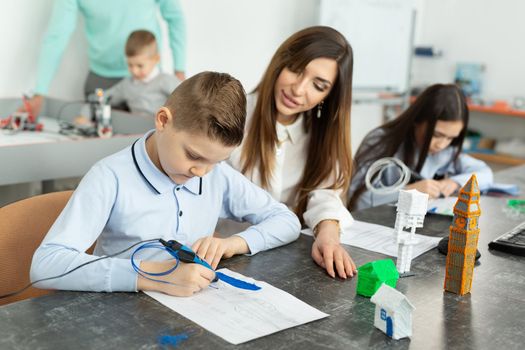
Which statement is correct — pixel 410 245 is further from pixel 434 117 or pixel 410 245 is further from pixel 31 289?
pixel 434 117

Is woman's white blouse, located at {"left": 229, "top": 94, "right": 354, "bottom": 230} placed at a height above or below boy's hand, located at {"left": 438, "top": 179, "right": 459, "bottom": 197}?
above

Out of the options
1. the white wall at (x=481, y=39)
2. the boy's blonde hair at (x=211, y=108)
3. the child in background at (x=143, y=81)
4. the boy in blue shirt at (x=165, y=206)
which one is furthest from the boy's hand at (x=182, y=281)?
the white wall at (x=481, y=39)

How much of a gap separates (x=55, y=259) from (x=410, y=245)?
0.66m

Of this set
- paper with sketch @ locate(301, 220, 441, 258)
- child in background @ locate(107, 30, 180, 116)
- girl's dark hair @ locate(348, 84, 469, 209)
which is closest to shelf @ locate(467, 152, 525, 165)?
girl's dark hair @ locate(348, 84, 469, 209)

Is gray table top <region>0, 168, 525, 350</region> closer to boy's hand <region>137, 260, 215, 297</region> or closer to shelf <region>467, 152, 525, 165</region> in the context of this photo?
boy's hand <region>137, 260, 215, 297</region>

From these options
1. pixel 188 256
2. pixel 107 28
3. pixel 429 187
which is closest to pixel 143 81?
pixel 107 28

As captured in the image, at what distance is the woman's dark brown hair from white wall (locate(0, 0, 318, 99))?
6.73 feet

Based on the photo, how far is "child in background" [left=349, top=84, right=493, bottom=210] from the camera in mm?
2170

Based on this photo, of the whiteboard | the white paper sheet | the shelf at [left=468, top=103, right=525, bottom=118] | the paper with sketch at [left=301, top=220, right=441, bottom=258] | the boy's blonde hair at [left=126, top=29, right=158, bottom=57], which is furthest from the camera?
the shelf at [left=468, top=103, right=525, bottom=118]

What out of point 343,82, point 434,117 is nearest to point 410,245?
point 343,82

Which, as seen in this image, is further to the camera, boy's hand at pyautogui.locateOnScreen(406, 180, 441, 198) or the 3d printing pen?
boy's hand at pyautogui.locateOnScreen(406, 180, 441, 198)

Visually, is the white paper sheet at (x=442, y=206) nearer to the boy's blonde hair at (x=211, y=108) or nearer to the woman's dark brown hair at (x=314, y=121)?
the woman's dark brown hair at (x=314, y=121)

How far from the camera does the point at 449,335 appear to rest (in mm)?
957

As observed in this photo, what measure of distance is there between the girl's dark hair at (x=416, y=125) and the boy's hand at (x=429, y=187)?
20 cm
